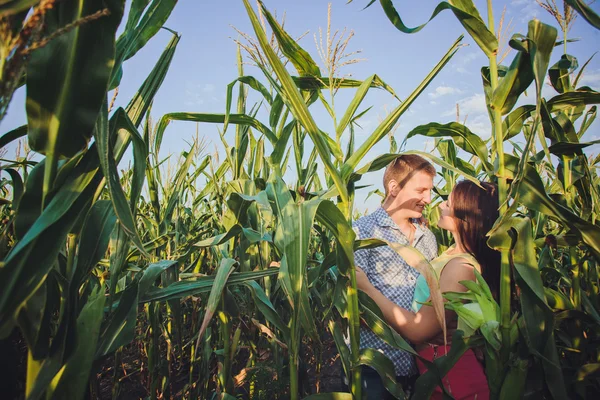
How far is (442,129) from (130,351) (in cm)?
287

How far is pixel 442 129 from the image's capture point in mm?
1442

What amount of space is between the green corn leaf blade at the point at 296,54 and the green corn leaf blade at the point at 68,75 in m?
0.60

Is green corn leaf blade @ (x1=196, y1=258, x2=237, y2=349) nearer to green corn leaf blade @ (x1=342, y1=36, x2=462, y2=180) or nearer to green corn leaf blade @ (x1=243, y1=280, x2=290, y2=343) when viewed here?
green corn leaf blade @ (x1=243, y1=280, x2=290, y2=343)

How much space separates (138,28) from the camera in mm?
Answer: 905

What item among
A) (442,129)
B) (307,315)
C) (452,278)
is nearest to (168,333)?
(307,315)

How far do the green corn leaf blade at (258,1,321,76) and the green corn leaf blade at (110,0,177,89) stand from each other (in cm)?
36

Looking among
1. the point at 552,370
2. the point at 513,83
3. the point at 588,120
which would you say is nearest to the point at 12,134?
the point at 513,83

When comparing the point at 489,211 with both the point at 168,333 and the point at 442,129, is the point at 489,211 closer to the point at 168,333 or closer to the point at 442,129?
the point at 442,129

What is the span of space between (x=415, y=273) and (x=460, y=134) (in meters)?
1.01

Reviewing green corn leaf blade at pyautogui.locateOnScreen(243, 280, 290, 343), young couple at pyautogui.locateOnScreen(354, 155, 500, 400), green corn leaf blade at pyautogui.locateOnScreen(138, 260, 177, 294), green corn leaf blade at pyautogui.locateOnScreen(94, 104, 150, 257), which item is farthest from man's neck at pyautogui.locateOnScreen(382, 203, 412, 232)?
green corn leaf blade at pyautogui.locateOnScreen(94, 104, 150, 257)

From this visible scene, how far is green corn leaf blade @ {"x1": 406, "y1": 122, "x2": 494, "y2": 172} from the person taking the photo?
1.39 meters

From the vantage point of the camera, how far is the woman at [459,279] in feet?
4.99

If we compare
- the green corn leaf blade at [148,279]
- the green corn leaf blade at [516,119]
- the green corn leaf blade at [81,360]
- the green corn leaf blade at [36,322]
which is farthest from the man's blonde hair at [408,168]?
the green corn leaf blade at [36,322]

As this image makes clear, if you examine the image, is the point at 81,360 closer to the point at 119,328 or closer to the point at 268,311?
the point at 119,328
